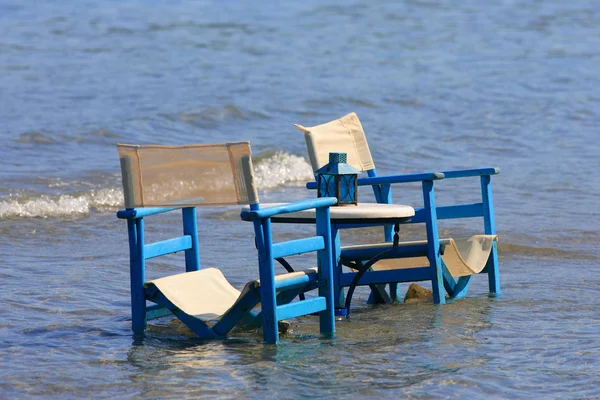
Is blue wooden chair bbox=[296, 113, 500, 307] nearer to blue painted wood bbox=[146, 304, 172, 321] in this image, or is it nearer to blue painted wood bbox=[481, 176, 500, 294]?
blue painted wood bbox=[481, 176, 500, 294]

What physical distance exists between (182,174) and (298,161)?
792 cm

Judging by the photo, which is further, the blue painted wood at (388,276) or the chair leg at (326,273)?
the blue painted wood at (388,276)

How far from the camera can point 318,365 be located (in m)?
5.04

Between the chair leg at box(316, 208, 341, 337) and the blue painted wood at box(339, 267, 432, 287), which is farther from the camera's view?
the blue painted wood at box(339, 267, 432, 287)

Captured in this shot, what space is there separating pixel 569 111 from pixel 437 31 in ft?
28.5

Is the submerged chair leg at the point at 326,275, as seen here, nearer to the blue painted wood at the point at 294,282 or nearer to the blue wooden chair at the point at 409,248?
the blue painted wood at the point at 294,282

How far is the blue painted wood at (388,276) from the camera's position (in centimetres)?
621

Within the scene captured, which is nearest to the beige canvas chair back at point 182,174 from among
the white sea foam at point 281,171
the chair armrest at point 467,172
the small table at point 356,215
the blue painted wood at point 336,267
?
the small table at point 356,215

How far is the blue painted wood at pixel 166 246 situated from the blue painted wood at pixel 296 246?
770 mm

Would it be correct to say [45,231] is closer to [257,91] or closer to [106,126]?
[106,126]

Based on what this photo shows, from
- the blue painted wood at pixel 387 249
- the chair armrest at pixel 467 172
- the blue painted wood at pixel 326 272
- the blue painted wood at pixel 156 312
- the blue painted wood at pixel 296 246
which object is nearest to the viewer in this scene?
the blue painted wood at pixel 296 246

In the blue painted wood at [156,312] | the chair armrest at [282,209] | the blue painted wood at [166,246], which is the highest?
the chair armrest at [282,209]

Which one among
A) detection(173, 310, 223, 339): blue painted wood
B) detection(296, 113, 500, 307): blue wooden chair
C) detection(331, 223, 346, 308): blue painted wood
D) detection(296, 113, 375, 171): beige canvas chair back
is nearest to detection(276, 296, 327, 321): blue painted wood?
detection(173, 310, 223, 339): blue painted wood

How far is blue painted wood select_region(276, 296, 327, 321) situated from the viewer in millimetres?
5238
